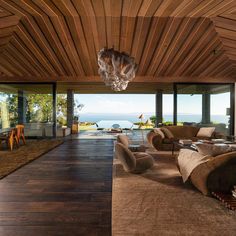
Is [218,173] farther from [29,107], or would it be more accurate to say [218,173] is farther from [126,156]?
[29,107]

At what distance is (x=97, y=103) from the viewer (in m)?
27.3

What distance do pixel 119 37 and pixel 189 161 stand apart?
445 centimetres

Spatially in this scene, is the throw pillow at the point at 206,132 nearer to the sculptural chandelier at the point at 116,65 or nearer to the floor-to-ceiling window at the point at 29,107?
the sculptural chandelier at the point at 116,65

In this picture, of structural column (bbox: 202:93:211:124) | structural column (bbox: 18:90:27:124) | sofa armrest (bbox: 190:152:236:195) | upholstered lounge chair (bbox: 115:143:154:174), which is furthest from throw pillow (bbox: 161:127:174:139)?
structural column (bbox: 18:90:27:124)

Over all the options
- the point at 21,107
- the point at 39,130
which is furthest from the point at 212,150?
the point at 21,107

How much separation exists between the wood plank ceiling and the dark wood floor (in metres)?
3.45

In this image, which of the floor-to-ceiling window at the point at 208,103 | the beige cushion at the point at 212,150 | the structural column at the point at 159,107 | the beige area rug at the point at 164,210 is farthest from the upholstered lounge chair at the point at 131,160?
the structural column at the point at 159,107

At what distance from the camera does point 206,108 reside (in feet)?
31.9

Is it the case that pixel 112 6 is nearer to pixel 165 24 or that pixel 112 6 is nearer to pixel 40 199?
pixel 165 24

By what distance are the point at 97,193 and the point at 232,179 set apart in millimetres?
1886

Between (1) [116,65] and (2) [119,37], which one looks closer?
(1) [116,65]

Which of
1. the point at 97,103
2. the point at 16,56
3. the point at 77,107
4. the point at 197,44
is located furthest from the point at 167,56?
the point at 97,103

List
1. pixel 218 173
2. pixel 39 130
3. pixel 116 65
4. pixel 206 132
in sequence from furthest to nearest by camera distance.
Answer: pixel 39 130
pixel 206 132
pixel 116 65
pixel 218 173

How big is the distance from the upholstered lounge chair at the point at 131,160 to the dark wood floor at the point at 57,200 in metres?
0.43
